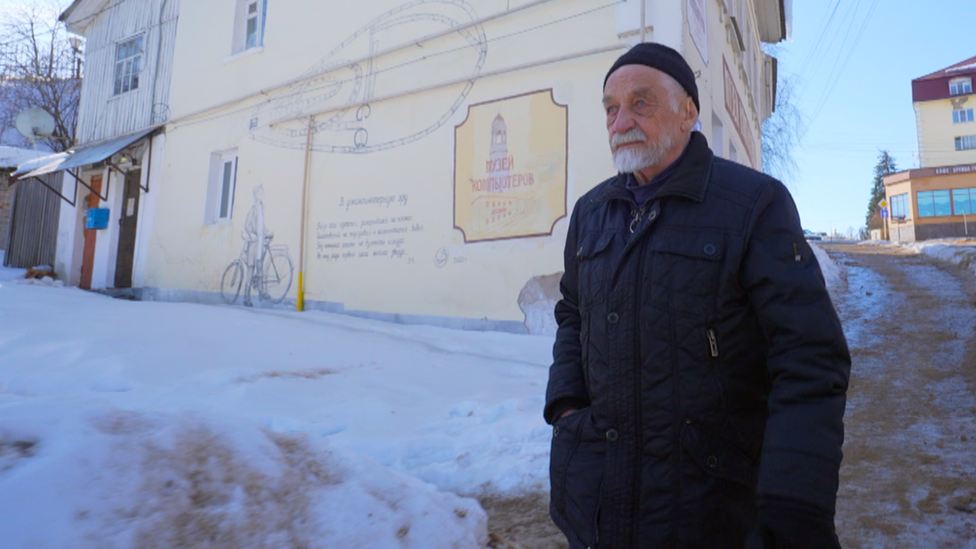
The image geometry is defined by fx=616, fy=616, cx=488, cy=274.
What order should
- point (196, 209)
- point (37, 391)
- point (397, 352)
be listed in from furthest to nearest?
point (196, 209), point (397, 352), point (37, 391)

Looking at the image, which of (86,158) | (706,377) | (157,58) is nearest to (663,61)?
(706,377)

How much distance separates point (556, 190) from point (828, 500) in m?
5.48

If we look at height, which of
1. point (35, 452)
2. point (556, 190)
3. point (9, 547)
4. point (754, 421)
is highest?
point (556, 190)

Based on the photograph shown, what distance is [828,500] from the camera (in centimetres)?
109

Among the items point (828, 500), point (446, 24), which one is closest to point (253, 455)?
point (828, 500)

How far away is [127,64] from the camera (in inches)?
489

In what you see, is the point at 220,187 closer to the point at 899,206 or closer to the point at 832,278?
the point at 832,278

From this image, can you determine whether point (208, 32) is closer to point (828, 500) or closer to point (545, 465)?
point (545, 465)

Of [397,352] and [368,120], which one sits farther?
[368,120]

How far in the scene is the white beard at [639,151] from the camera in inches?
60.5

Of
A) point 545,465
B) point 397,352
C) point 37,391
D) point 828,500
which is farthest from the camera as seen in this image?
point 397,352

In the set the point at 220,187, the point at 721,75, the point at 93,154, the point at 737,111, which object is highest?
the point at 737,111

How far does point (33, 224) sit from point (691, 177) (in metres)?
16.1

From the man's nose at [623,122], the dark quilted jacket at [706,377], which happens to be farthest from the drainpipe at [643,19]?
the dark quilted jacket at [706,377]
